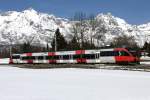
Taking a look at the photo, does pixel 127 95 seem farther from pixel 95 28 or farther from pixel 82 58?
pixel 95 28

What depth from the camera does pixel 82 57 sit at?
62938 mm

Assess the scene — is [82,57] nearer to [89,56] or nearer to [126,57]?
[89,56]

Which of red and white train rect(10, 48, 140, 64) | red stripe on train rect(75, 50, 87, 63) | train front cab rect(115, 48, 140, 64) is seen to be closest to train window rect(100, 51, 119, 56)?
red and white train rect(10, 48, 140, 64)

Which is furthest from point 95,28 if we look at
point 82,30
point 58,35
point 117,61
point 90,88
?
point 90,88

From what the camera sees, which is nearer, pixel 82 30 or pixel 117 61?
pixel 117 61

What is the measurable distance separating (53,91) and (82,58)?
44.6 m

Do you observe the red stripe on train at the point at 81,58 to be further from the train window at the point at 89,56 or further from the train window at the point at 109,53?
the train window at the point at 109,53

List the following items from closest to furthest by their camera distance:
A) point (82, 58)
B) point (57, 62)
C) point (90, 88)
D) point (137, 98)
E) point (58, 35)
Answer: point (137, 98)
point (90, 88)
point (82, 58)
point (57, 62)
point (58, 35)

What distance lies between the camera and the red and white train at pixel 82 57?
175 feet

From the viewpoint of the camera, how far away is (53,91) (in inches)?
725

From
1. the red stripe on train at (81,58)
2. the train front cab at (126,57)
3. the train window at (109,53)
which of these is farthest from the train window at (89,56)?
the train front cab at (126,57)

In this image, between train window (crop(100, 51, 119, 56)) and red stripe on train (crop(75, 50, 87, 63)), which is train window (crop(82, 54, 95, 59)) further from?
train window (crop(100, 51, 119, 56))

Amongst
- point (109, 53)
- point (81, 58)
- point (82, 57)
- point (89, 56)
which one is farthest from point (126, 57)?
point (81, 58)

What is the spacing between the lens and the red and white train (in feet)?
175
